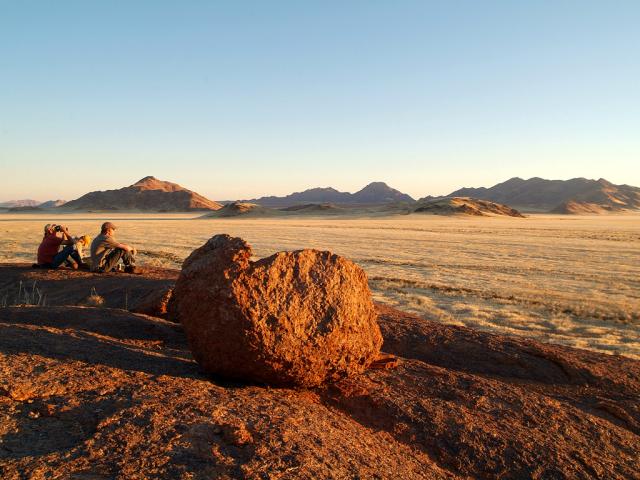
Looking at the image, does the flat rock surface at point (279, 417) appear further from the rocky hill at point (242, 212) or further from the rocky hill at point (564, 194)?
the rocky hill at point (564, 194)

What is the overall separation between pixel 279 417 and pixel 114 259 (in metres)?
9.26

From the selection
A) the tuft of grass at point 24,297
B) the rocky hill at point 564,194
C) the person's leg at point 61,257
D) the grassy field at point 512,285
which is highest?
the rocky hill at point 564,194

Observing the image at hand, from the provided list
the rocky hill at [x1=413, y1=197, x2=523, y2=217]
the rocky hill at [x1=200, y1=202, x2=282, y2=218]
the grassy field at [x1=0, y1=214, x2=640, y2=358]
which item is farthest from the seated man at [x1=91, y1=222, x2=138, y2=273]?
the rocky hill at [x1=200, y1=202, x2=282, y2=218]

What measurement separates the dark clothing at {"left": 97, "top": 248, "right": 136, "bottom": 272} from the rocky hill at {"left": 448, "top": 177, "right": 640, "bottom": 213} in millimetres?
121826

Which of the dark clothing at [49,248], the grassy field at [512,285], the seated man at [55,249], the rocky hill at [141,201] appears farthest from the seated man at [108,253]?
the rocky hill at [141,201]

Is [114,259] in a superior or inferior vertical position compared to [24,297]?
superior

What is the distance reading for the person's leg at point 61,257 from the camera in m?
12.0

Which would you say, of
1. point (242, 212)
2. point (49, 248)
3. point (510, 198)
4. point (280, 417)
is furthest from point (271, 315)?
point (510, 198)

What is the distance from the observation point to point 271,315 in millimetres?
4551

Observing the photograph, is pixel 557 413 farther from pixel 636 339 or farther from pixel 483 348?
pixel 636 339

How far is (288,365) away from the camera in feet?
15.1

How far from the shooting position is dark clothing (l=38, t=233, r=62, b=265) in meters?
12.2

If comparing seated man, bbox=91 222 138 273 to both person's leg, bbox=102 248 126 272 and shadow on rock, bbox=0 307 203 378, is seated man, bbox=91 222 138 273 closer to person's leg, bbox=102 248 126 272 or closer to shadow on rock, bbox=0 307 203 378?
person's leg, bbox=102 248 126 272

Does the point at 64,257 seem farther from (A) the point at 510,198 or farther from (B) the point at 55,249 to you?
(A) the point at 510,198
